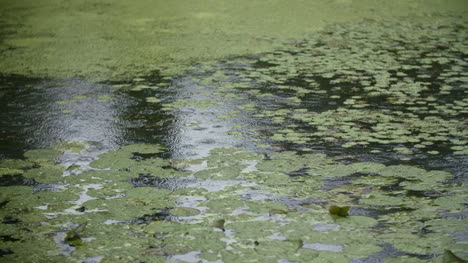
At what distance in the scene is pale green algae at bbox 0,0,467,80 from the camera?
547 cm

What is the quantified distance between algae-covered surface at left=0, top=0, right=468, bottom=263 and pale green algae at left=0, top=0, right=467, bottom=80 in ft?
0.14

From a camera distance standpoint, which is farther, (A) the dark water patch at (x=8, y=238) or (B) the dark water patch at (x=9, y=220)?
(B) the dark water patch at (x=9, y=220)

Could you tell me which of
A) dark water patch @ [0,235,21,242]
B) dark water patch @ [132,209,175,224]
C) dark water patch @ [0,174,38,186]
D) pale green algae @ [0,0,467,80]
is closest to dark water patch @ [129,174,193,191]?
dark water patch @ [132,209,175,224]

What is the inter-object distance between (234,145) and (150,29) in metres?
3.73

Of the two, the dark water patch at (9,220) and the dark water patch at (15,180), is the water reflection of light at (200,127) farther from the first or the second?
the dark water patch at (9,220)

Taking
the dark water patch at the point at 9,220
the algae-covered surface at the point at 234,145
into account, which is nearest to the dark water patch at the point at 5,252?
the algae-covered surface at the point at 234,145

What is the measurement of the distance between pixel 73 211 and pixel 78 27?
183 inches

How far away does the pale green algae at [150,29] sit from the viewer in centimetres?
547

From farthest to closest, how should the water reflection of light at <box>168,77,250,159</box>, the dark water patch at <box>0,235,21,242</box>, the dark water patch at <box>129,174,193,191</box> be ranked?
the water reflection of light at <box>168,77,250,159</box>
the dark water patch at <box>129,174,193,191</box>
the dark water patch at <box>0,235,21,242</box>

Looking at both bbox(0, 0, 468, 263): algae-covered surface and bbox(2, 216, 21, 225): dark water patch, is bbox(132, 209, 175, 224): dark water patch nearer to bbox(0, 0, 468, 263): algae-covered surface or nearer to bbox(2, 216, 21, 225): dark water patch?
bbox(0, 0, 468, 263): algae-covered surface

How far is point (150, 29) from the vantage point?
22.6ft

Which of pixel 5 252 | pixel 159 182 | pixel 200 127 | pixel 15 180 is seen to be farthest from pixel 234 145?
pixel 5 252

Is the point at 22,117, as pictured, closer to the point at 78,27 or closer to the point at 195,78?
the point at 195,78

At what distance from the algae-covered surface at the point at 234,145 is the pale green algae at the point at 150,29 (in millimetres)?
42
